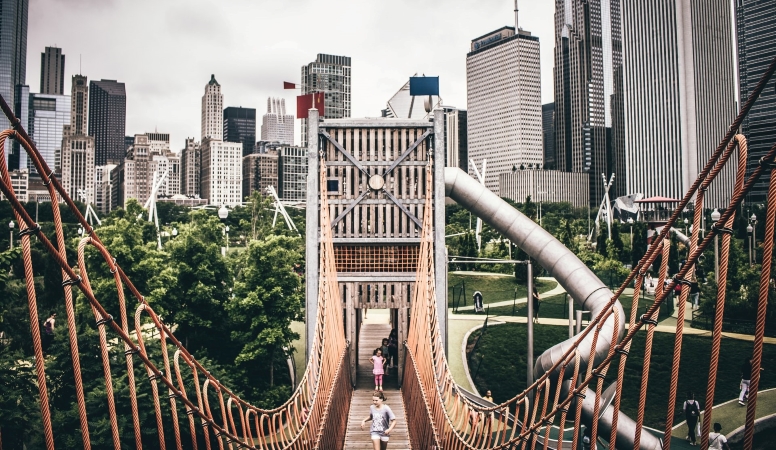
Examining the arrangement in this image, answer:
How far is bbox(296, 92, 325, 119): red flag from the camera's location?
14.5 meters

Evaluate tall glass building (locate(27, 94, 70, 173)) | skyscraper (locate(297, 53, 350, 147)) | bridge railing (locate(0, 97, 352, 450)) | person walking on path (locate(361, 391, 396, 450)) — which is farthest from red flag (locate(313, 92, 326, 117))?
tall glass building (locate(27, 94, 70, 173))

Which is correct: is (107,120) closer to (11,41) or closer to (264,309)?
(11,41)

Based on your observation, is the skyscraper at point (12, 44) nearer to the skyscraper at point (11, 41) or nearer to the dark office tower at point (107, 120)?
the skyscraper at point (11, 41)

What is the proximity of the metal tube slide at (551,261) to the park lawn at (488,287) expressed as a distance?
12264mm

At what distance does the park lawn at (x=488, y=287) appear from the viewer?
27.5 metres

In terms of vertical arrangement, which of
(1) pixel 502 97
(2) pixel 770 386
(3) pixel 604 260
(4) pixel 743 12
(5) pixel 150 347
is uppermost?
(1) pixel 502 97

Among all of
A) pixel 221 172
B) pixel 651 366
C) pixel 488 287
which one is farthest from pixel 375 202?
pixel 221 172

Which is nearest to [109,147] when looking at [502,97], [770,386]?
[502,97]

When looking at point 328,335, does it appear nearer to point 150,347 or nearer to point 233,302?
point 150,347

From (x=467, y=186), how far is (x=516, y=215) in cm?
128

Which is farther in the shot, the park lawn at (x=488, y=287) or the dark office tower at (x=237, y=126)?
the dark office tower at (x=237, y=126)

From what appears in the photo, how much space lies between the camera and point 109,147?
193m

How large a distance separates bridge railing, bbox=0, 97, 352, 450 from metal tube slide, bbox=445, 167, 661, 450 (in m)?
3.40

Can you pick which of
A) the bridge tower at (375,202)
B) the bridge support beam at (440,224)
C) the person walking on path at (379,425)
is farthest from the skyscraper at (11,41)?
the person walking on path at (379,425)
